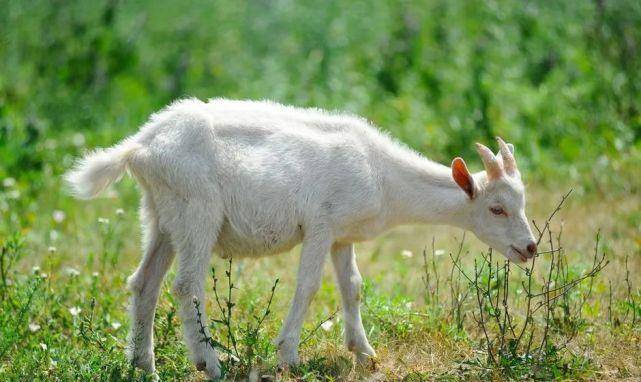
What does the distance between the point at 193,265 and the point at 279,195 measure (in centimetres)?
76

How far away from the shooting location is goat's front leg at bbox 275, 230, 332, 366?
680 cm

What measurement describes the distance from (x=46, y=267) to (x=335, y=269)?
10.3 feet

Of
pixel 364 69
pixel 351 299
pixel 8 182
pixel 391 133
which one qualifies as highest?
pixel 364 69

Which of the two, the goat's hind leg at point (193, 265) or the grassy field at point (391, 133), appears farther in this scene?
the grassy field at point (391, 133)

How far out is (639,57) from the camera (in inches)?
510

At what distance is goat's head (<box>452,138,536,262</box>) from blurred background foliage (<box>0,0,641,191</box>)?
4.82m

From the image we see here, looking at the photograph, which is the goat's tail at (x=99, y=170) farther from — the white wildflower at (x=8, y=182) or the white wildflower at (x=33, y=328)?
the white wildflower at (x=8, y=182)

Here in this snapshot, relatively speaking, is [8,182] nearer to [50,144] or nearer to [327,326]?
[50,144]

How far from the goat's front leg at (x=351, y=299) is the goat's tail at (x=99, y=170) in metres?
1.70

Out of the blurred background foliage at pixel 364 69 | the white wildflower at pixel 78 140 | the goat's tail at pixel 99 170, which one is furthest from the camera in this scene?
the blurred background foliage at pixel 364 69

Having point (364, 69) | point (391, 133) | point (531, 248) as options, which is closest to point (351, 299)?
Answer: point (531, 248)

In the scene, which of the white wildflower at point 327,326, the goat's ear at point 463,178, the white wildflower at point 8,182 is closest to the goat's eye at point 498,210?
the goat's ear at point 463,178

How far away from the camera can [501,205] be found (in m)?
7.12

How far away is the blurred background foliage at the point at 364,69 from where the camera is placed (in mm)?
12492
